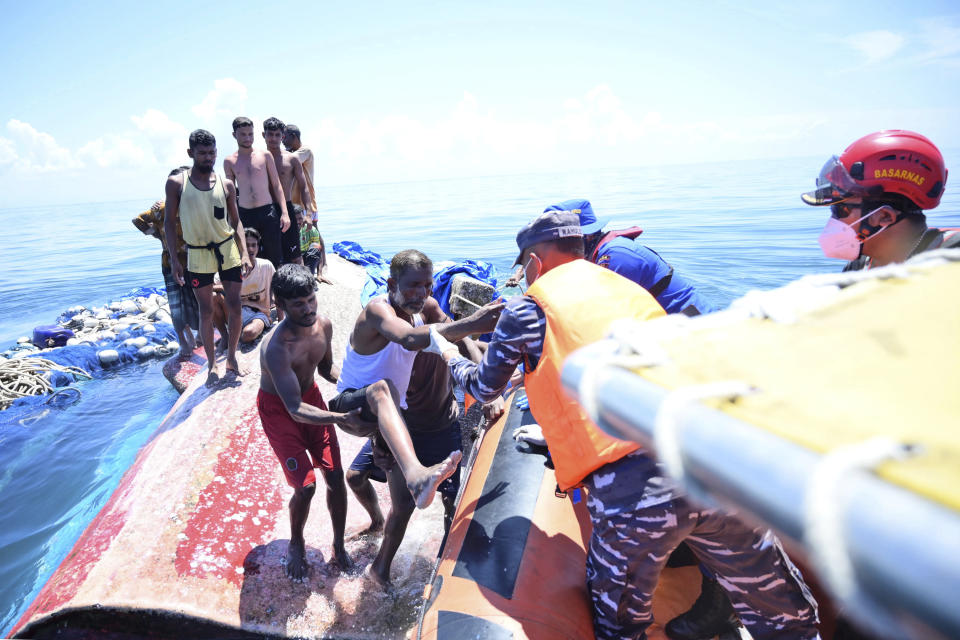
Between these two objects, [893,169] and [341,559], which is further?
[341,559]

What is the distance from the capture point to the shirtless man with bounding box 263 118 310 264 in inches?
233

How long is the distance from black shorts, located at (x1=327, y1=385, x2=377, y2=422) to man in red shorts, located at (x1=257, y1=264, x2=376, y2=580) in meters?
0.04

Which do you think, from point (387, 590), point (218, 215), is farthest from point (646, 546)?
point (218, 215)

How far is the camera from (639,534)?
1.81 m

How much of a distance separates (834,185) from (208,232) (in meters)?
4.39

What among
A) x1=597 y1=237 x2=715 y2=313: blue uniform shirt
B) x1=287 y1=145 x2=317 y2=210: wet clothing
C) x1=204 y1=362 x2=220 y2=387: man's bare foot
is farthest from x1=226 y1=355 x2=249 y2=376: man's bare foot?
x1=597 y1=237 x2=715 y2=313: blue uniform shirt

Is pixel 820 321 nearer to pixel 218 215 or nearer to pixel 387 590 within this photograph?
pixel 387 590

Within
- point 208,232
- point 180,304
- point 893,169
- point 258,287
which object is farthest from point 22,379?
point 893,169

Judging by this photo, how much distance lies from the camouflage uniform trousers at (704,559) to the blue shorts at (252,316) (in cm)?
430

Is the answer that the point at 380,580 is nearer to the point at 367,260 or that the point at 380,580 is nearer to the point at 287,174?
the point at 287,174

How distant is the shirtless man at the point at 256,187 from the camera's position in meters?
5.34

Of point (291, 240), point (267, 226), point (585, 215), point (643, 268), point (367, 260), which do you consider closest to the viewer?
point (643, 268)

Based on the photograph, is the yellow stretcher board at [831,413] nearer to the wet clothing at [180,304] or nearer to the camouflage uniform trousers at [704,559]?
the camouflage uniform trousers at [704,559]

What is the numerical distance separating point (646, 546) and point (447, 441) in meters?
1.57
